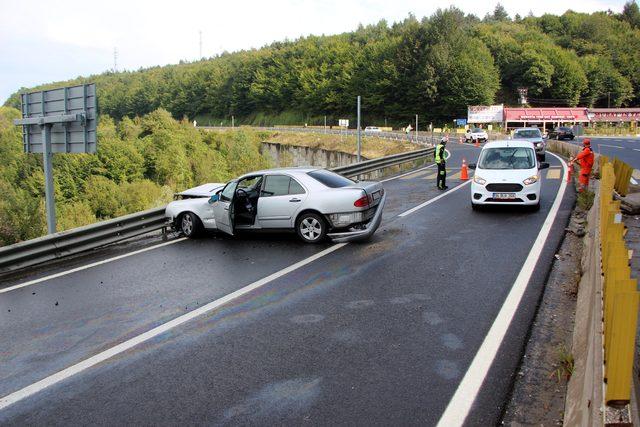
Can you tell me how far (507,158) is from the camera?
14.4 meters

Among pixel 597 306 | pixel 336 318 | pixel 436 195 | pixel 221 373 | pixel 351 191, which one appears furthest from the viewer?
pixel 436 195

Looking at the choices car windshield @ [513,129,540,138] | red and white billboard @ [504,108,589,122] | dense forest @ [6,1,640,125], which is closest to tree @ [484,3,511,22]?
dense forest @ [6,1,640,125]

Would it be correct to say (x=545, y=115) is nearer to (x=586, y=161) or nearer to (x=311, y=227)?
(x=586, y=161)

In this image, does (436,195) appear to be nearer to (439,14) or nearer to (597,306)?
(597,306)

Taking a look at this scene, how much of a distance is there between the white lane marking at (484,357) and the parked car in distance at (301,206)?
3036 mm

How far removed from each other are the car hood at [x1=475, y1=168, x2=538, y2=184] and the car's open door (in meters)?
6.32

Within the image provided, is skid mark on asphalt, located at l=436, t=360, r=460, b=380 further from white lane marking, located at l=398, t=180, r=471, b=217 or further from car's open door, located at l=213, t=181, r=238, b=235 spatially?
white lane marking, located at l=398, t=180, r=471, b=217

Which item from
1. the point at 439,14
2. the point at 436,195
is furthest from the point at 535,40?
the point at 436,195

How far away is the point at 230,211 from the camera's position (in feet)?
35.3

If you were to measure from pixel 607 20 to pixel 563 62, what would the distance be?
43015mm

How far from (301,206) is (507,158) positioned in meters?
6.58

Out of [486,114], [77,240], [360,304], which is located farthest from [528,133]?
[486,114]

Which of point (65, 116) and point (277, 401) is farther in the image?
point (65, 116)

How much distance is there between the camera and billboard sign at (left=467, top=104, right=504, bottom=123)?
8188 cm
